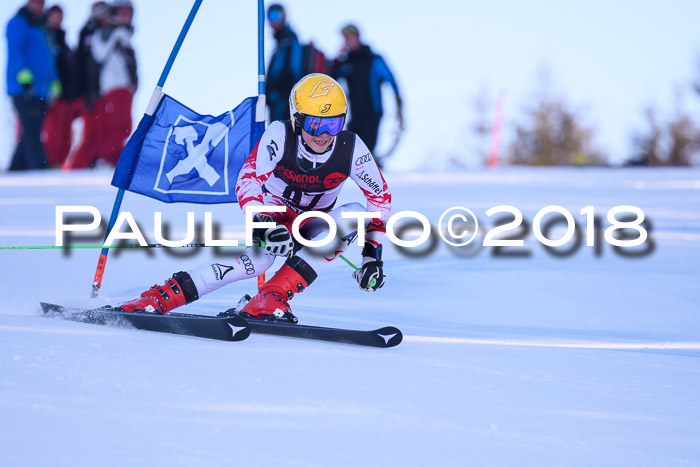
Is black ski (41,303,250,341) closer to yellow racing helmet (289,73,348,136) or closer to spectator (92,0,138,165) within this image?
yellow racing helmet (289,73,348,136)

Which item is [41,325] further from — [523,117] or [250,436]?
[523,117]

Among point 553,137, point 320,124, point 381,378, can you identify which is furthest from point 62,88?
point 553,137

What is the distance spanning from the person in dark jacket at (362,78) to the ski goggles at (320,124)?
24.9ft

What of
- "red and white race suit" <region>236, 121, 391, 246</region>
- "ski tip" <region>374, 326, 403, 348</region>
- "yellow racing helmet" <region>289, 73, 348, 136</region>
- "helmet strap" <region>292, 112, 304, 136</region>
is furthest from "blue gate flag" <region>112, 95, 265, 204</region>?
"ski tip" <region>374, 326, 403, 348</region>

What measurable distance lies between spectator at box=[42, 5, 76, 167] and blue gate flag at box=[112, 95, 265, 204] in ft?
25.0

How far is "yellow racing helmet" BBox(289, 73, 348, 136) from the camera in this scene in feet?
14.6

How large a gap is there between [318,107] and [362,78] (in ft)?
26.1

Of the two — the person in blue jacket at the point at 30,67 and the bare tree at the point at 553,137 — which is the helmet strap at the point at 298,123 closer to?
the person in blue jacket at the point at 30,67

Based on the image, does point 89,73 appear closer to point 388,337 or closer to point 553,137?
point 388,337

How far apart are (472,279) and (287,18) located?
5.87m

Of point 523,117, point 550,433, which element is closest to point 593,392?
point 550,433

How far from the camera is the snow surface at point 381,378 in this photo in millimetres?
2641

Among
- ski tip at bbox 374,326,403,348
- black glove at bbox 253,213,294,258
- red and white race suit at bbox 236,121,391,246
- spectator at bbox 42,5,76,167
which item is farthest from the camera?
spectator at bbox 42,5,76,167

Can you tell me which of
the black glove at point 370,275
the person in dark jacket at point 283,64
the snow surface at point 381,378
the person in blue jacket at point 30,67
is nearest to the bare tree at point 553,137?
the person in dark jacket at point 283,64
